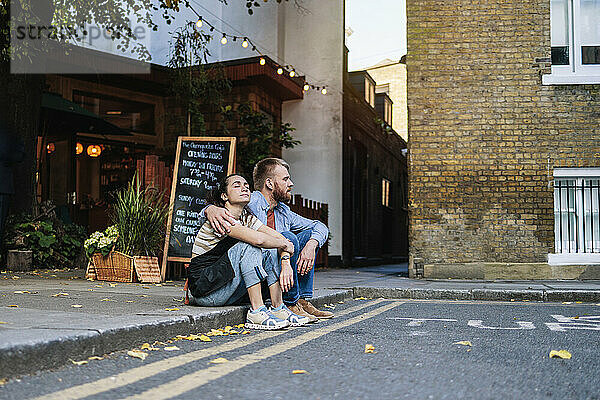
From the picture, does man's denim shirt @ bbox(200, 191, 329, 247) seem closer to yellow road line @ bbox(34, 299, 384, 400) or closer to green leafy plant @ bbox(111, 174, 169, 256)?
yellow road line @ bbox(34, 299, 384, 400)

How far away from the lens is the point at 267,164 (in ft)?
17.6

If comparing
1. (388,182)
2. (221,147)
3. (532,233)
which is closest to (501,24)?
(532,233)

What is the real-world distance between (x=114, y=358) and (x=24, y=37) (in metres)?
7.68

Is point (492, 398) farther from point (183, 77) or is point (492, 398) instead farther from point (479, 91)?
point (183, 77)

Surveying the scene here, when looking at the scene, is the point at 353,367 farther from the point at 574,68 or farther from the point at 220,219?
the point at 574,68

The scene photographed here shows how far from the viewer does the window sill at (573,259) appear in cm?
1044

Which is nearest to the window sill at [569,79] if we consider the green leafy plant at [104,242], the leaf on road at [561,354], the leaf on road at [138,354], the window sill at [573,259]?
the window sill at [573,259]

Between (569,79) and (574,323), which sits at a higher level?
(569,79)

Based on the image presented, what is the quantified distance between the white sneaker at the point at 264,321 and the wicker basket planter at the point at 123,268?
3.57 m

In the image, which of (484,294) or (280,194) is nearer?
(280,194)

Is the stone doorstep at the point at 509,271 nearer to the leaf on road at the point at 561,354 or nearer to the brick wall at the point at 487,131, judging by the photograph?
the brick wall at the point at 487,131

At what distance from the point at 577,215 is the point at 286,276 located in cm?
771

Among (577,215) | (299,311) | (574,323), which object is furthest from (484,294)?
(299,311)

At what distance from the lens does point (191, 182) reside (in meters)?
8.77
